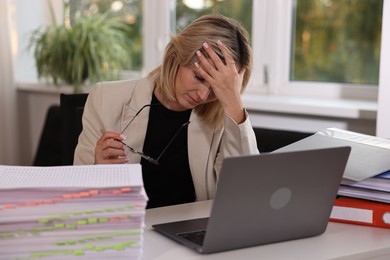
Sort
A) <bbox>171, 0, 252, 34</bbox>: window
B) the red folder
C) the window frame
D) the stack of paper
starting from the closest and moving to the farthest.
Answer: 1. the stack of paper
2. the red folder
3. the window frame
4. <bbox>171, 0, 252, 34</bbox>: window

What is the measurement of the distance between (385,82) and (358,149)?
73cm

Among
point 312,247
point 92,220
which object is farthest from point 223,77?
Answer: point 92,220

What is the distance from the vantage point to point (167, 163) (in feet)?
6.17

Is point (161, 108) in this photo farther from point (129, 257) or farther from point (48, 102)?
point (48, 102)

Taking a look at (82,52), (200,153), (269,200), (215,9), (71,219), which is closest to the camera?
(71,219)

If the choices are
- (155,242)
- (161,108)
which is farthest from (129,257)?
(161,108)

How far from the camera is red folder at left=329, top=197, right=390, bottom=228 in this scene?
1.36 metres

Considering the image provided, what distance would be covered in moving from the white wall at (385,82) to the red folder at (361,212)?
2.55 ft

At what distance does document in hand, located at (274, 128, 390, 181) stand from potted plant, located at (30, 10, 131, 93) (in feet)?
6.72

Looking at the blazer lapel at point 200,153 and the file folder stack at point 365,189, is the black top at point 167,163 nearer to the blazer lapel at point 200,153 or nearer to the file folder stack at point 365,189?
the blazer lapel at point 200,153

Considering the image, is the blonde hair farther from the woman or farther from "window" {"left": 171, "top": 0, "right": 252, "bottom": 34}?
"window" {"left": 171, "top": 0, "right": 252, "bottom": 34}

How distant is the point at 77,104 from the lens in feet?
6.25

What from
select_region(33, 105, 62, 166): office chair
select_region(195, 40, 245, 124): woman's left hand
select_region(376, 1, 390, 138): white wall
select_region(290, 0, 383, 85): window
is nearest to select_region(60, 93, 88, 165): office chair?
select_region(195, 40, 245, 124): woman's left hand

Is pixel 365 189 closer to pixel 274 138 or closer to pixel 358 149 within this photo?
pixel 358 149
